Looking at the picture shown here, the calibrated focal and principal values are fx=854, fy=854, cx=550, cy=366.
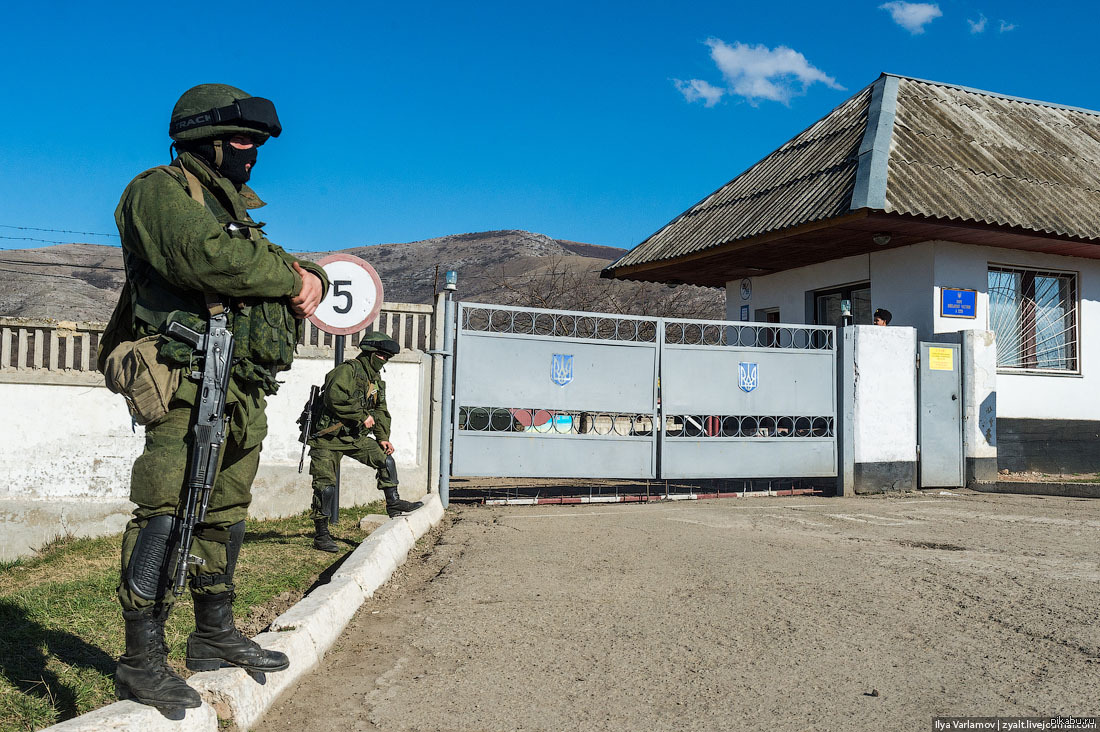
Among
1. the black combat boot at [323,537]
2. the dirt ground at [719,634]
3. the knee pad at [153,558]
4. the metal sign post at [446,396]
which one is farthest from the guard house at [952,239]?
the knee pad at [153,558]

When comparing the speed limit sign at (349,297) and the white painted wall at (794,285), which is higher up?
the white painted wall at (794,285)

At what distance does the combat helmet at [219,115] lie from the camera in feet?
9.04

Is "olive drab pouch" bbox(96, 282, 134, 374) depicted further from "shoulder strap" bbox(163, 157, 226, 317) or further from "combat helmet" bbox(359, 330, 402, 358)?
"combat helmet" bbox(359, 330, 402, 358)

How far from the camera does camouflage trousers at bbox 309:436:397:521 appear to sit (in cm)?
614

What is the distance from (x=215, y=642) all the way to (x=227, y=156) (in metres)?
1.59

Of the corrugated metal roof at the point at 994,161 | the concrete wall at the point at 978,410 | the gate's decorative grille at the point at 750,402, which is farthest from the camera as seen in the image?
the corrugated metal roof at the point at 994,161

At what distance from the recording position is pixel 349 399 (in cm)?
631

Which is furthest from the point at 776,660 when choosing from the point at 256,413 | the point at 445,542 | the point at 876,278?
the point at 876,278

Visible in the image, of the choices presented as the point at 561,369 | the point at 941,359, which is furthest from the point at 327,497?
the point at 941,359

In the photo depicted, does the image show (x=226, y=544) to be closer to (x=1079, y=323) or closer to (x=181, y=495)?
(x=181, y=495)

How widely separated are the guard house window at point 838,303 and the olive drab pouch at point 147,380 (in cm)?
1064

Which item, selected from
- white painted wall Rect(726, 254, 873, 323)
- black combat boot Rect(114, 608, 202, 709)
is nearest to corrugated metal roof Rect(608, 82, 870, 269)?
white painted wall Rect(726, 254, 873, 323)

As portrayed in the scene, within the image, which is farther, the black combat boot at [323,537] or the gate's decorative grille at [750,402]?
the gate's decorative grille at [750,402]

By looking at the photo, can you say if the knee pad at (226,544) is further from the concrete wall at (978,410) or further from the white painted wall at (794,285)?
the white painted wall at (794,285)
